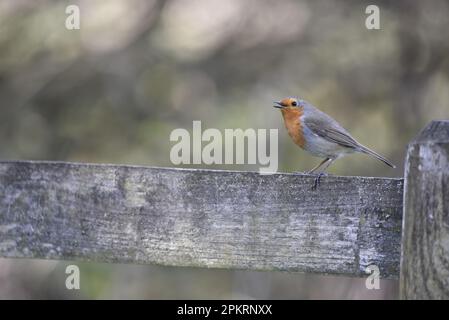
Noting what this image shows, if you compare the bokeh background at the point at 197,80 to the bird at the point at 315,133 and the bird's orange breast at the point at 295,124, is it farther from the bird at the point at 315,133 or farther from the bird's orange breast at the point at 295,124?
the bird's orange breast at the point at 295,124

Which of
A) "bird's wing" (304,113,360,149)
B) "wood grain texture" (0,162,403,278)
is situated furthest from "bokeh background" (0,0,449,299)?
"wood grain texture" (0,162,403,278)

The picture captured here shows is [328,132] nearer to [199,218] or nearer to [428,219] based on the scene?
[199,218]

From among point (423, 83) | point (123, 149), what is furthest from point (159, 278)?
point (423, 83)

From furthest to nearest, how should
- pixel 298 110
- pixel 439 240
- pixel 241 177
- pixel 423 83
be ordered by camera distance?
1. pixel 423 83
2. pixel 298 110
3. pixel 241 177
4. pixel 439 240

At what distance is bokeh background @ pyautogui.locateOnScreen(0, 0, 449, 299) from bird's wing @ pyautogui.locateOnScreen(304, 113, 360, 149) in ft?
3.98

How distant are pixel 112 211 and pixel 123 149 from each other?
4.29 m

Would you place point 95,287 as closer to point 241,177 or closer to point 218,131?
point 218,131

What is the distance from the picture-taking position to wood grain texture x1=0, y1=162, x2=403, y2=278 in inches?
102

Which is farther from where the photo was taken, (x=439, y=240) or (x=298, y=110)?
(x=298, y=110)

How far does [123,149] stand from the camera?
276 inches

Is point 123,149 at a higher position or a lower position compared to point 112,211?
higher

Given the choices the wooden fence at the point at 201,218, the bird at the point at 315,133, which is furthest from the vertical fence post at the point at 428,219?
the bird at the point at 315,133

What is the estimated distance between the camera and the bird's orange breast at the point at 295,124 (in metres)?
5.48

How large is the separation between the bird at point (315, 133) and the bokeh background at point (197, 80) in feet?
3.99
